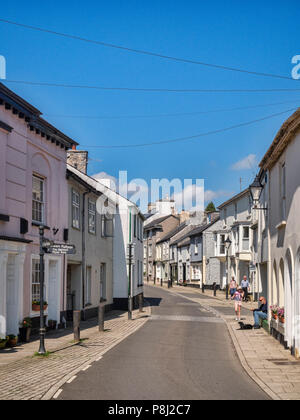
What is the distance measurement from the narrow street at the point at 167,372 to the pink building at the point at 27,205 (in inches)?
144

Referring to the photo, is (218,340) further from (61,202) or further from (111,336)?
(61,202)

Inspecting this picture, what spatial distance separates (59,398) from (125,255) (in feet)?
81.8

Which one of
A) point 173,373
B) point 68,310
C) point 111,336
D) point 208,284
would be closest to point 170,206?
point 208,284

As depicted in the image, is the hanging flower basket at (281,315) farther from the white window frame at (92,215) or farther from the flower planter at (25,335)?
the white window frame at (92,215)

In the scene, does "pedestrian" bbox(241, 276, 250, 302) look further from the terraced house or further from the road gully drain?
the road gully drain

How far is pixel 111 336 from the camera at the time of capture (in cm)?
1936

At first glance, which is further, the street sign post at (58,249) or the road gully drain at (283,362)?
the street sign post at (58,249)

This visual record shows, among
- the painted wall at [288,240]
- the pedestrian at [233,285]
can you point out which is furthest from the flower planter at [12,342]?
the pedestrian at [233,285]

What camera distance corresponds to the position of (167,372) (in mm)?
11961

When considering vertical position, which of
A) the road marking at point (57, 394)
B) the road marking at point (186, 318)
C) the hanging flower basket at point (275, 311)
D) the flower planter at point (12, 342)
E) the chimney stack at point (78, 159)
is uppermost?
the chimney stack at point (78, 159)

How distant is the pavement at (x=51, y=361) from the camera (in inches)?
389

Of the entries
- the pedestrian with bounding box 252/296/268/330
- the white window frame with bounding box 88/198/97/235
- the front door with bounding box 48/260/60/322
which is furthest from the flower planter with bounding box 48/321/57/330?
the pedestrian with bounding box 252/296/268/330

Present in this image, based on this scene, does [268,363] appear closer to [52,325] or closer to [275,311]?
[275,311]

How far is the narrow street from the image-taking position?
954cm
